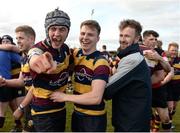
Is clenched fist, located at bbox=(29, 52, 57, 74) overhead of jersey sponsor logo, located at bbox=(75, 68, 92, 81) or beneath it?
overhead

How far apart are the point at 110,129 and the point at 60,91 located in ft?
16.9

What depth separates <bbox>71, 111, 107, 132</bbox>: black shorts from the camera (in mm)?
4773

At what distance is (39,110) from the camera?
15.3 ft

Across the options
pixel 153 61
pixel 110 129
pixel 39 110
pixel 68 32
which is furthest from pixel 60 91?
pixel 110 129

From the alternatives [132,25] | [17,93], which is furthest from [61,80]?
[17,93]

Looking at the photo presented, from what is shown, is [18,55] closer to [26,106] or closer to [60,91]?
[26,106]

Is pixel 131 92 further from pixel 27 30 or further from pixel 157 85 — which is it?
pixel 157 85

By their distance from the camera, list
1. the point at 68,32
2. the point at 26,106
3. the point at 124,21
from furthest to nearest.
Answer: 1. the point at 26,106
2. the point at 124,21
3. the point at 68,32

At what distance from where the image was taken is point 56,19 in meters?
4.50

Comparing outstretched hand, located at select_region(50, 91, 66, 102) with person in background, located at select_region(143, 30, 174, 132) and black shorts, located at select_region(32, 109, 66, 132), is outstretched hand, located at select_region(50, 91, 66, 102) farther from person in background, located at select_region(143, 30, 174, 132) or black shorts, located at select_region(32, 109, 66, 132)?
person in background, located at select_region(143, 30, 174, 132)

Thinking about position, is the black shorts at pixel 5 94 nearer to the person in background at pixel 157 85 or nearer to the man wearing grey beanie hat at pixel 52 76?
the person in background at pixel 157 85

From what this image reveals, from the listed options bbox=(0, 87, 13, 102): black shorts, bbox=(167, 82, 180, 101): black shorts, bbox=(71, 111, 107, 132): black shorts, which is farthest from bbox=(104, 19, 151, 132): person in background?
bbox=(167, 82, 180, 101): black shorts

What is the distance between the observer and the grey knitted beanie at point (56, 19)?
4492 millimetres

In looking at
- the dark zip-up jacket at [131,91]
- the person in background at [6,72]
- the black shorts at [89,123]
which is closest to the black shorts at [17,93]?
the person in background at [6,72]
